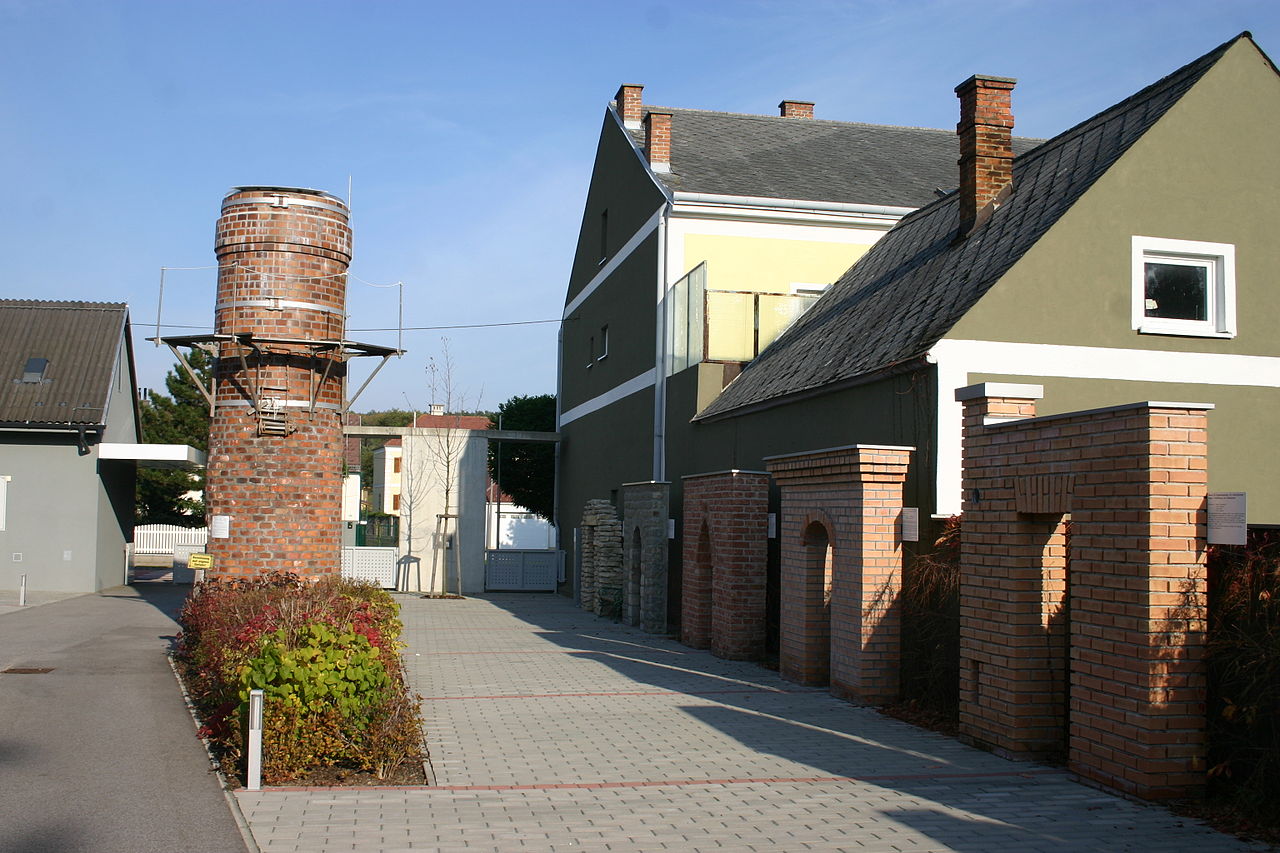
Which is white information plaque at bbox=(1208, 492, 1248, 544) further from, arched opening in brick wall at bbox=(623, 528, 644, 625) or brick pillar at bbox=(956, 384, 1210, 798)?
arched opening in brick wall at bbox=(623, 528, 644, 625)

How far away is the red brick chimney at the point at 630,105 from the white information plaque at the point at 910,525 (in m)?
16.7

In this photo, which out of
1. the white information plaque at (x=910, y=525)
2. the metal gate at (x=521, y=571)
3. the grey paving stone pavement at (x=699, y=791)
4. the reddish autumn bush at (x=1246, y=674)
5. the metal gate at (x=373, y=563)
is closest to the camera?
the grey paving stone pavement at (x=699, y=791)

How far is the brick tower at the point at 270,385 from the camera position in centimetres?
1630

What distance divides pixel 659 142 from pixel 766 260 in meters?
3.34

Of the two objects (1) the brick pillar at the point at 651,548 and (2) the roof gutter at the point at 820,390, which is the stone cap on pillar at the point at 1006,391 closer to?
(2) the roof gutter at the point at 820,390

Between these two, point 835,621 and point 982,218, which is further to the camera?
point 982,218

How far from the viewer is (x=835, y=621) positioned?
1195 cm

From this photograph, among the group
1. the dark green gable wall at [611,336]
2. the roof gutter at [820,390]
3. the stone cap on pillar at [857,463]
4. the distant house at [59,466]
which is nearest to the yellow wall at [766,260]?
the dark green gable wall at [611,336]

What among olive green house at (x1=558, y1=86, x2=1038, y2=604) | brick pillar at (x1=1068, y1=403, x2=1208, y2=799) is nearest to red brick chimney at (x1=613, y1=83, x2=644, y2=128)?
olive green house at (x1=558, y1=86, x2=1038, y2=604)

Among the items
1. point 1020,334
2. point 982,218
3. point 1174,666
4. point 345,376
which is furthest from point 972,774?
point 345,376

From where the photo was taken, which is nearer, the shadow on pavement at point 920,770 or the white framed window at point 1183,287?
the shadow on pavement at point 920,770

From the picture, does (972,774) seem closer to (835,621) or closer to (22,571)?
(835,621)

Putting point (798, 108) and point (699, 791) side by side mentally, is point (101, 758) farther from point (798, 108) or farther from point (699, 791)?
point (798, 108)

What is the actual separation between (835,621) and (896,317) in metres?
4.11
